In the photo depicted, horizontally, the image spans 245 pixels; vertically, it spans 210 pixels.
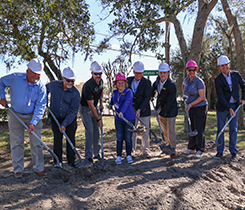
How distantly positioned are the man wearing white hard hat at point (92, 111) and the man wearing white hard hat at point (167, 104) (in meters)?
1.38

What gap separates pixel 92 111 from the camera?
15.6 feet

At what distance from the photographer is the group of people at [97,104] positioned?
3.98 meters

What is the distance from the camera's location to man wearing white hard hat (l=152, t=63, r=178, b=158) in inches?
203

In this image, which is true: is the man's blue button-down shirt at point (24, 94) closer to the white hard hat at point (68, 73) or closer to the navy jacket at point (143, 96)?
the white hard hat at point (68, 73)

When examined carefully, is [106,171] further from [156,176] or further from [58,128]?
[58,128]

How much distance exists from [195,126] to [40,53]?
8579 mm

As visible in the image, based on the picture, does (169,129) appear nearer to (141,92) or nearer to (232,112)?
(141,92)

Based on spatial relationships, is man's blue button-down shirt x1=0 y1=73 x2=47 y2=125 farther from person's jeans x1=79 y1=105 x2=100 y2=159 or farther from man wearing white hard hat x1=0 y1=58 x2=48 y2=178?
person's jeans x1=79 y1=105 x2=100 y2=159

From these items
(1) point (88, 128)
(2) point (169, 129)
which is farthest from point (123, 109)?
(2) point (169, 129)

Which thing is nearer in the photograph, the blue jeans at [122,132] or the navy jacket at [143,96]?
the blue jeans at [122,132]

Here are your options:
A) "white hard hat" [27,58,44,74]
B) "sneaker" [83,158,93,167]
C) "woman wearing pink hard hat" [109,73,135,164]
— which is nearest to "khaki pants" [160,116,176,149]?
"woman wearing pink hard hat" [109,73,135,164]

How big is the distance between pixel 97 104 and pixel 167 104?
1.57 meters

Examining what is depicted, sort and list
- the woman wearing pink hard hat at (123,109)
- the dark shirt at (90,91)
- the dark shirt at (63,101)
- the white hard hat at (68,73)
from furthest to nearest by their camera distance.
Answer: the woman wearing pink hard hat at (123,109) < the dark shirt at (90,91) < the dark shirt at (63,101) < the white hard hat at (68,73)

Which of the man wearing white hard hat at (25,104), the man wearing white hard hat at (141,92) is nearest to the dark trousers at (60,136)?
the man wearing white hard hat at (25,104)
